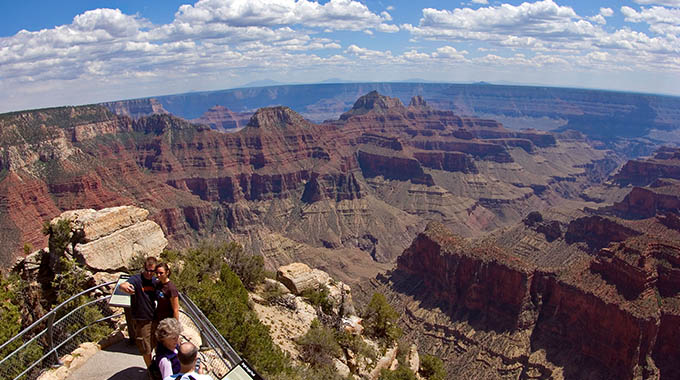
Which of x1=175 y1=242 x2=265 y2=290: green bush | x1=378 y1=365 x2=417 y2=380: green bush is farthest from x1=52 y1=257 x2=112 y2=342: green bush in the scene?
x1=378 y1=365 x2=417 y2=380: green bush

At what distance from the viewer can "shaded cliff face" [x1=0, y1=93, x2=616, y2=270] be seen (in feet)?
320

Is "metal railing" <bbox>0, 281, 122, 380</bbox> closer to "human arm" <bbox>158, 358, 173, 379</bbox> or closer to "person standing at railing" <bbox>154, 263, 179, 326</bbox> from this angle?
"person standing at railing" <bbox>154, 263, 179, 326</bbox>

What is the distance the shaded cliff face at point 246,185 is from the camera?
3844 inches

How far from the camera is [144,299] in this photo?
1166 cm

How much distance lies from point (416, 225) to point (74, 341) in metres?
138

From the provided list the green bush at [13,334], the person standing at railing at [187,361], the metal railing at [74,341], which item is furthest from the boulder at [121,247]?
the person standing at railing at [187,361]

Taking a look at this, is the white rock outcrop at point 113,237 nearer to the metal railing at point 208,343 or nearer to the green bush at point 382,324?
the metal railing at point 208,343

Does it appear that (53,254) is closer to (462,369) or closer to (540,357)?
(462,369)

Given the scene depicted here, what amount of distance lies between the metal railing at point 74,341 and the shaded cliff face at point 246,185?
76515 millimetres

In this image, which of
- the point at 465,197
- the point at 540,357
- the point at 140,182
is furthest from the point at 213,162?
the point at 540,357

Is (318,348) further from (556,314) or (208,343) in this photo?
(556,314)

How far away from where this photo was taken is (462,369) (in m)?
51.9

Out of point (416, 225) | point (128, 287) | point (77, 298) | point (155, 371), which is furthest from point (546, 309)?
point (416, 225)

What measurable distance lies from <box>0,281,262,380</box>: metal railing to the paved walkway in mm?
A: 899
